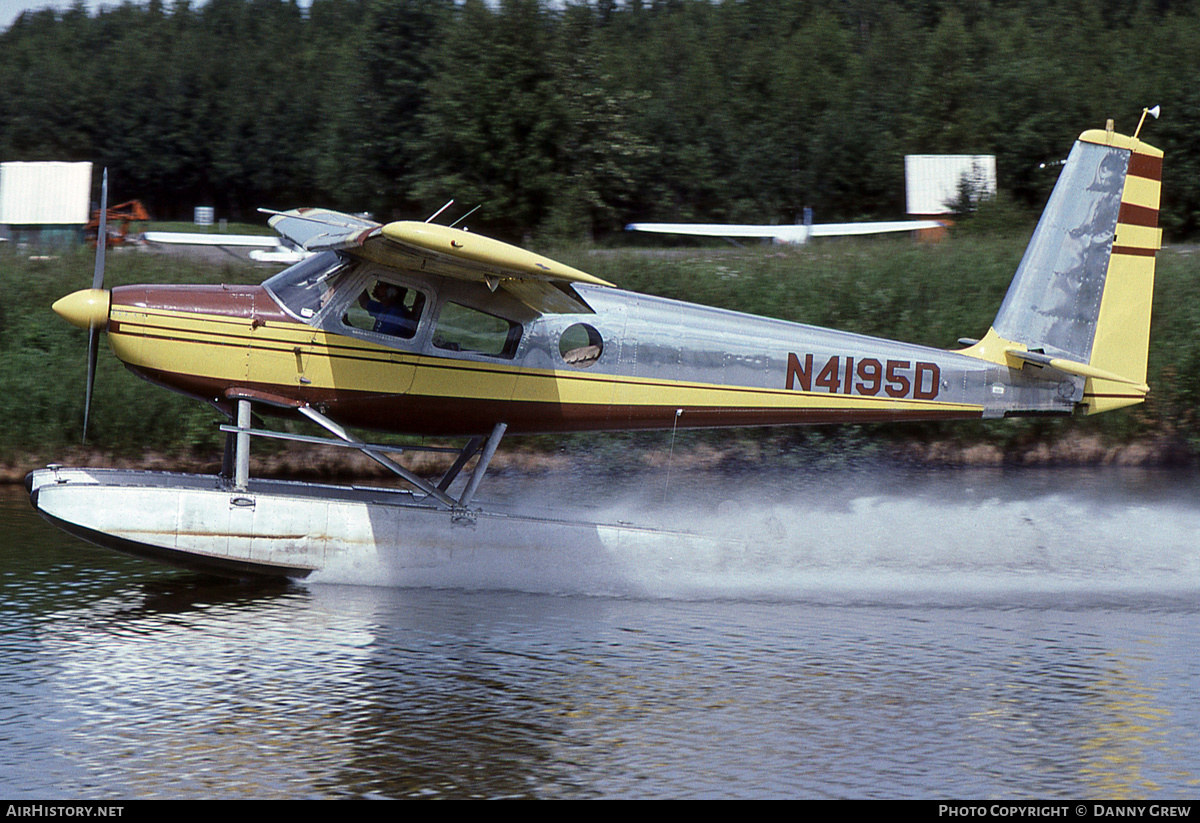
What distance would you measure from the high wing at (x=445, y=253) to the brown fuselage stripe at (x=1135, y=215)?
451 cm

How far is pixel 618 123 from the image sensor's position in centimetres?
2523

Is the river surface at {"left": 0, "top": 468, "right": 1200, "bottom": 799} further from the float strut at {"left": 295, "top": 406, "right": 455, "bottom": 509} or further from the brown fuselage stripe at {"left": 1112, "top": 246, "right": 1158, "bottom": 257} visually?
the brown fuselage stripe at {"left": 1112, "top": 246, "right": 1158, "bottom": 257}

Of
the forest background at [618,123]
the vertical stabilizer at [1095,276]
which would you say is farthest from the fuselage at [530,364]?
the forest background at [618,123]

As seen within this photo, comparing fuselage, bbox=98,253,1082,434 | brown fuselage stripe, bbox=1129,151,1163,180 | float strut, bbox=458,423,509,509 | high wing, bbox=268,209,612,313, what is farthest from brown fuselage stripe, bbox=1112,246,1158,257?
float strut, bbox=458,423,509,509

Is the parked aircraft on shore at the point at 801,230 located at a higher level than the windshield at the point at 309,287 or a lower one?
higher

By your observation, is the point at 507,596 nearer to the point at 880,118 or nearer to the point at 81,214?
A: the point at 81,214

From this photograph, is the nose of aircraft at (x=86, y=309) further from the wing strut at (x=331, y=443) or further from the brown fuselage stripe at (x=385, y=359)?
the wing strut at (x=331, y=443)

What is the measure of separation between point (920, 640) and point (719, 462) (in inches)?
268

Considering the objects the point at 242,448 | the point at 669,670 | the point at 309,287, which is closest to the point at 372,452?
the point at 242,448

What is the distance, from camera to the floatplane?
842 centimetres

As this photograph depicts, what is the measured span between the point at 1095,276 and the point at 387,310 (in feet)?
18.7

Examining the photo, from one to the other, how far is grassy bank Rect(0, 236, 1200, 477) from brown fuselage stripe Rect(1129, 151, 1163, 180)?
5.53 meters

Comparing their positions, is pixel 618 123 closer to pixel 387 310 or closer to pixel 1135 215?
→ pixel 1135 215

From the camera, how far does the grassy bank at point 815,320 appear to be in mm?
13805
